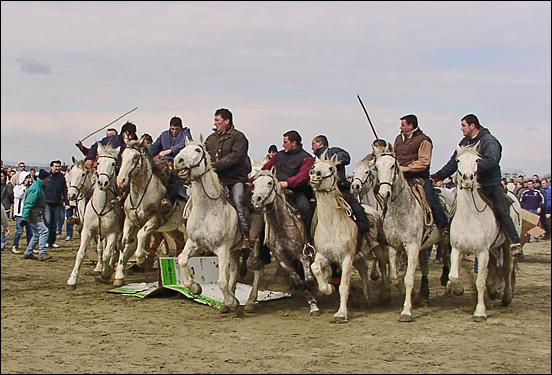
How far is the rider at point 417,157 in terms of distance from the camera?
1121 cm

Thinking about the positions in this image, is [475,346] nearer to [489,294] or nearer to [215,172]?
[489,294]

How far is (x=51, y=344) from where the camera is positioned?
29.5ft

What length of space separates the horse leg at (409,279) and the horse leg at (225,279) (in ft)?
8.16

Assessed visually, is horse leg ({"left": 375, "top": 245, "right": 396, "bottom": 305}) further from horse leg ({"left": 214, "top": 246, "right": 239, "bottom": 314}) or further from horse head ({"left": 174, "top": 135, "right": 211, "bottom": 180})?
horse head ({"left": 174, "top": 135, "right": 211, "bottom": 180})

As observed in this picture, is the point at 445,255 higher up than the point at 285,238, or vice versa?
the point at 285,238

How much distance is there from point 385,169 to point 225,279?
2804mm

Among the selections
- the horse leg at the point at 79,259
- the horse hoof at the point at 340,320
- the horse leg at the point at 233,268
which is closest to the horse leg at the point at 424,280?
the horse hoof at the point at 340,320

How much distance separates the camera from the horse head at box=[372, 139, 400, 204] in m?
10.2

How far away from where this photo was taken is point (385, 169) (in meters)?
10.2

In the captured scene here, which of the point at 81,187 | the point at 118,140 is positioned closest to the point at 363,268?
the point at 118,140

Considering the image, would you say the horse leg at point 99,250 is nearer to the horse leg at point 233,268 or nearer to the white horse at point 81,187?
the white horse at point 81,187

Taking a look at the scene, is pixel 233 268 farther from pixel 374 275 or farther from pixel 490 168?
pixel 490 168

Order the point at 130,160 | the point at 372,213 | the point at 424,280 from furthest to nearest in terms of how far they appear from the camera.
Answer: the point at 130,160 < the point at 424,280 < the point at 372,213

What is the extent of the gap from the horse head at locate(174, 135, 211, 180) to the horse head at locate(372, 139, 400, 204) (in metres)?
2.48
